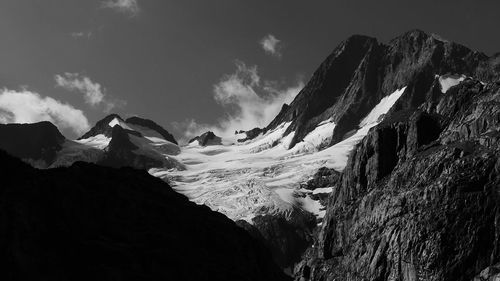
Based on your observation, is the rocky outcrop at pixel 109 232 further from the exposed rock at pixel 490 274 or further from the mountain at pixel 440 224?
the mountain at pixel 440 224

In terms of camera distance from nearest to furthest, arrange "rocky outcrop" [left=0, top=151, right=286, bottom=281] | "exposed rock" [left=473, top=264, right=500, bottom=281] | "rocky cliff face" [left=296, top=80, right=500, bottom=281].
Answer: "rocky outcrop" [left=0, top=151, right=286, bottom=281] < "exposed rock" [left=473, top=264, right=500, bottom=281] < "rocky cliff face" [left=296, top=80, right=500, bottom=281]

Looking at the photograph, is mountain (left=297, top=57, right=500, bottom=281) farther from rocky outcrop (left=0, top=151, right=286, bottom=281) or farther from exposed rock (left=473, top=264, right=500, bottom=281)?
rocky outcrop (left=0, top=151, right=286, bottom=281)

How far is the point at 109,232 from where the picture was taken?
376 ft

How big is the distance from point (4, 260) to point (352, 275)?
344ft

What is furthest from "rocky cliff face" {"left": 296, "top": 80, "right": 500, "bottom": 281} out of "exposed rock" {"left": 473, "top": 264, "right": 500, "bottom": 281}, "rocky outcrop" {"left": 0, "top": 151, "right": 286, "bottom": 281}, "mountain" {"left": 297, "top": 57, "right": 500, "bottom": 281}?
"rocky outcrop" {"left": 0, "top": 151, "right": 286, "bottom": 281}

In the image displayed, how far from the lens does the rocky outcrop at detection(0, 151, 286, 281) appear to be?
99.1 meters

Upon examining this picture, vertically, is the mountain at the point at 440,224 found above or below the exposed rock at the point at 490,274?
above

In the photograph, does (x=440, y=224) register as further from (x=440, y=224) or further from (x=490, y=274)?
(x=490, y=274)

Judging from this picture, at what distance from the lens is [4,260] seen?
94.5 m

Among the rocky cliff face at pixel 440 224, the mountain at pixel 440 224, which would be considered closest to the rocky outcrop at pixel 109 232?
the rocky cliff face at pixel 440 224

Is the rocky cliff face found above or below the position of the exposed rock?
above

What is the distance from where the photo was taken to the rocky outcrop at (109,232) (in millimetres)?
99062

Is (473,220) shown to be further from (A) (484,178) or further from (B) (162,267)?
(B) (162,267)

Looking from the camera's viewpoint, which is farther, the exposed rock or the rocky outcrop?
the exposed rock
